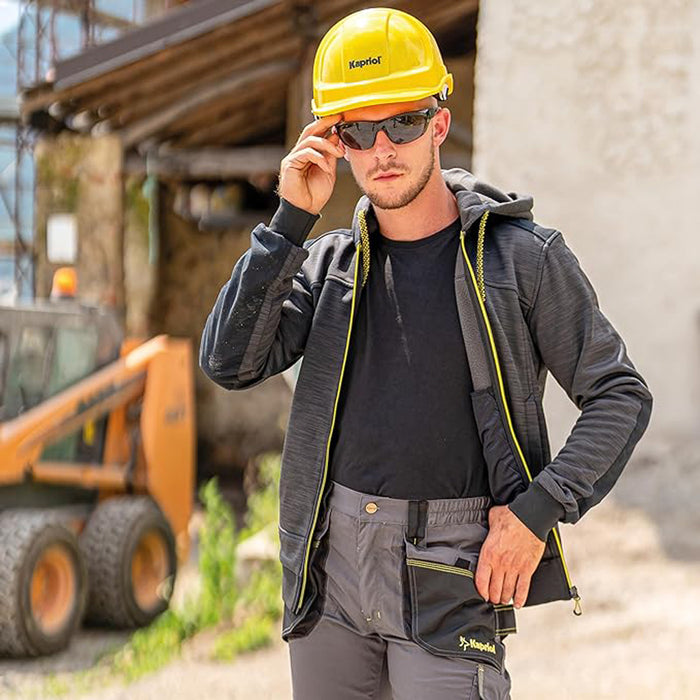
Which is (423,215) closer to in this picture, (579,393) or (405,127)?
(405,127)

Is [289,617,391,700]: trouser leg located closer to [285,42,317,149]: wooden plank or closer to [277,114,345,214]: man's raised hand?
[277,114,345,214]: man's raised hand

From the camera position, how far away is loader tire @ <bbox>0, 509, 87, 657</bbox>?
496 centimetres

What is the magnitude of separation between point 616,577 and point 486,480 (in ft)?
9.40

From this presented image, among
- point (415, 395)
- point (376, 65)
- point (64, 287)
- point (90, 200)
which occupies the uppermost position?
point (90, 200)

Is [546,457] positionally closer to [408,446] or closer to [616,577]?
[408,446]

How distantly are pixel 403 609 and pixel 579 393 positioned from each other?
0.46 meters

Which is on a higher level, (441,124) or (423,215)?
(441,124)

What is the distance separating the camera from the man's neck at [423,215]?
1.96 m

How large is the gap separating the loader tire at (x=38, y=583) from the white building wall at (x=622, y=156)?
2334 millimetres

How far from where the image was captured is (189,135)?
9805 mm

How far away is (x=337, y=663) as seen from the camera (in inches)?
75.6

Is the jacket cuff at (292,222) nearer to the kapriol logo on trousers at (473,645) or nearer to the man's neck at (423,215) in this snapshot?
the man's neck at (423,215)

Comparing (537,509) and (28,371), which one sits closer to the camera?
(537,509)

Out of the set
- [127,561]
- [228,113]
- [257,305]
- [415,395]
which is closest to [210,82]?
[228,113]
